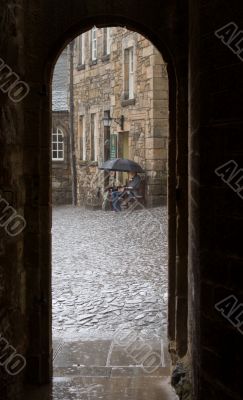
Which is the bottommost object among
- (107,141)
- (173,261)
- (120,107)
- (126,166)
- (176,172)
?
(173,261)

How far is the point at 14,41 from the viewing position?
4.27 m

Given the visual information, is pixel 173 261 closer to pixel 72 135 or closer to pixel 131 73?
pixel 131 73

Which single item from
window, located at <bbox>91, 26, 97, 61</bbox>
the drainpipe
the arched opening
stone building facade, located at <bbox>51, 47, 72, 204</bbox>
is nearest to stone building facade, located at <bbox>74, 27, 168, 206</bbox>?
window, located at <bbox>91, 26, 97, 61</bbox>

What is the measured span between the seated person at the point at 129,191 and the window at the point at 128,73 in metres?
3.25

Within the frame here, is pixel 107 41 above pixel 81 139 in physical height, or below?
above

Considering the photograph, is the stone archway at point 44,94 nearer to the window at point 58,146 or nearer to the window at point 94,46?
the window at point 94,46

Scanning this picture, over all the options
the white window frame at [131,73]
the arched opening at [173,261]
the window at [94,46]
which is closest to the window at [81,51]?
the window at [94,46]

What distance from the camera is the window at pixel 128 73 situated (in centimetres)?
2041

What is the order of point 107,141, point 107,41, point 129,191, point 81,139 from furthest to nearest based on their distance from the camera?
point 81,139, point 107,141, point 107,41, point 129,191

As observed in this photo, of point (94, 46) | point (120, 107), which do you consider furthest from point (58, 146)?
point (120, 107)

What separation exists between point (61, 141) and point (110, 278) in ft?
68.4

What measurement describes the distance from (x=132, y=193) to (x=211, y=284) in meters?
15.2

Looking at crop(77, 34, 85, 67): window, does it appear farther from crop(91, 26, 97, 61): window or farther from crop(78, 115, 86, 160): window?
crop(78, 115, 86, 160): window

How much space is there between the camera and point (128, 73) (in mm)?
20656
